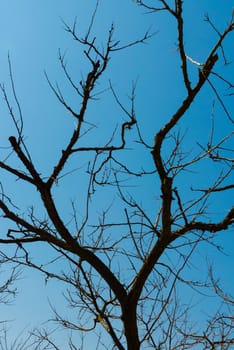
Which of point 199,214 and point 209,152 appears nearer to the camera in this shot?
point 209,152

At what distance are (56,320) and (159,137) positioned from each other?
1901 mm

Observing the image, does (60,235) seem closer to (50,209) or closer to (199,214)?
(50,209)

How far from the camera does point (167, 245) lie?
8.93 feet

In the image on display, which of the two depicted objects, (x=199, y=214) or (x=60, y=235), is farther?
(x=199, y=214)

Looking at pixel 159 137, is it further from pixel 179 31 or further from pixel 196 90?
pixel 179 31

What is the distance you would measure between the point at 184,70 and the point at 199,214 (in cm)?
102

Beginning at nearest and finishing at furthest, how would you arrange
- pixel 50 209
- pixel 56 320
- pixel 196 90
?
1. pixel 50 209
2. pixel 196 90
3. pixel 56 320

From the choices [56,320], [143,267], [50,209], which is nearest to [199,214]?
[143,267]

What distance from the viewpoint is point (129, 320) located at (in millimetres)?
2531

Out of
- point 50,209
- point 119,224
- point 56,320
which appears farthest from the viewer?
point 56,320

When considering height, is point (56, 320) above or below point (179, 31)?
below

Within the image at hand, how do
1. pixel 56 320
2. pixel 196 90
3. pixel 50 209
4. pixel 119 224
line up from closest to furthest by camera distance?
pixel 50 209 → pixel 196 90 → pixel 119 224 → pixel 56 320

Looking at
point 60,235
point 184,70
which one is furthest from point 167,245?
point 184,70

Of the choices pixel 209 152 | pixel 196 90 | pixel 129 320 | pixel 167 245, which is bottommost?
pixel 129 320
